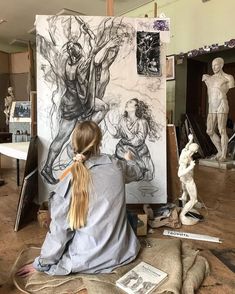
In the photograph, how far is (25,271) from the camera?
1697 mm

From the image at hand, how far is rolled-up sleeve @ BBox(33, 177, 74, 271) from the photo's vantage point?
5.22 ft

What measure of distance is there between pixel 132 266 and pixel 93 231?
334 millimetres

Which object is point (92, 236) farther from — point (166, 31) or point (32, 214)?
point (166, 31)

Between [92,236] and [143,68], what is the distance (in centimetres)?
144

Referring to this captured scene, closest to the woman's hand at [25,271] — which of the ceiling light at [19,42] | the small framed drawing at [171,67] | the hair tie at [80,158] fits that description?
the hair tie at [80,158]

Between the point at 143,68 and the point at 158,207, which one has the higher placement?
the point at 143,68

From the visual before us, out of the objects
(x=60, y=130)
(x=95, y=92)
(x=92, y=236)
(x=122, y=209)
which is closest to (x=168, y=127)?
(x=95, y=92)

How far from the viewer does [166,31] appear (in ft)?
8.00

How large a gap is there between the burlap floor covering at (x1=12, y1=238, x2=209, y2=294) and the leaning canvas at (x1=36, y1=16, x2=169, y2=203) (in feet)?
2.38

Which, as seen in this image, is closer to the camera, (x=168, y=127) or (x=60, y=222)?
(x=60, y=222)

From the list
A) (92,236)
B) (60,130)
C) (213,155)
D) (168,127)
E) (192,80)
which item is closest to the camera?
(92,236)

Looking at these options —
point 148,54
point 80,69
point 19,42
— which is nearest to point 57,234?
point 80,69

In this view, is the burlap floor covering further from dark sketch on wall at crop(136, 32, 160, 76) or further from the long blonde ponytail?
dark sketch on wall at crop(136, 32, 160, 76)

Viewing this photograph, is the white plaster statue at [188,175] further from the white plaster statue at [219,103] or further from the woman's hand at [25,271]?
the white plaster statue at [219,103]
